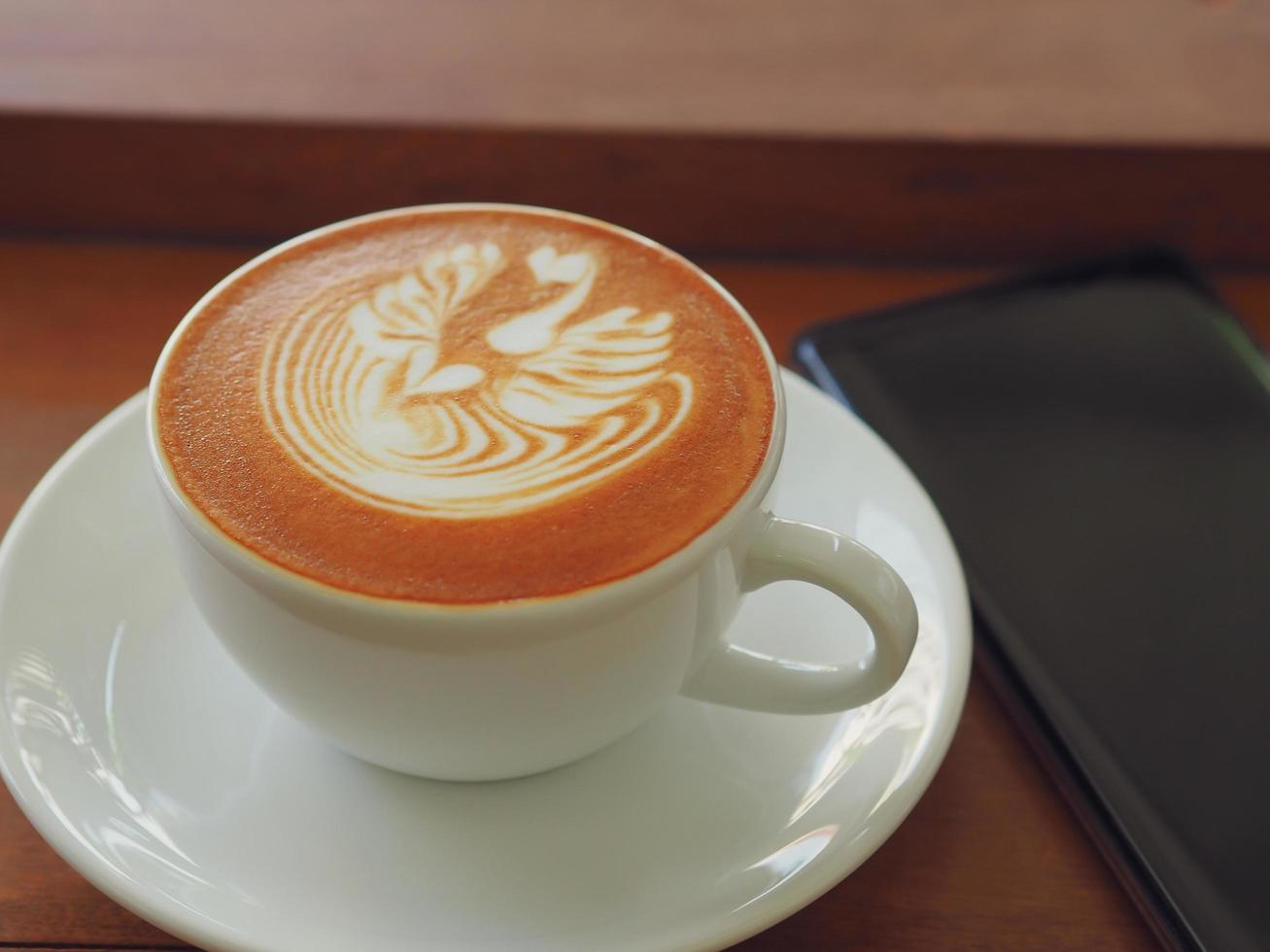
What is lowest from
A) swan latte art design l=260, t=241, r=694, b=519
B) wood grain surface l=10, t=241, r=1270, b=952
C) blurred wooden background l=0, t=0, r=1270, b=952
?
wood grain surface l=10, t=241, r=1270, b=952

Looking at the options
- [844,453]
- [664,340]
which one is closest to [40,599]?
[664,340]

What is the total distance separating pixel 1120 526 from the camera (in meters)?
0.76

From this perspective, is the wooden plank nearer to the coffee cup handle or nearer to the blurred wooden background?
the blurred wooden background

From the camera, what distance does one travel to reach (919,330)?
2.91 ft

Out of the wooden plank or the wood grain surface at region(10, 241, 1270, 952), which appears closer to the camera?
the wood grain surface at region(10, 241, 1270, 952)

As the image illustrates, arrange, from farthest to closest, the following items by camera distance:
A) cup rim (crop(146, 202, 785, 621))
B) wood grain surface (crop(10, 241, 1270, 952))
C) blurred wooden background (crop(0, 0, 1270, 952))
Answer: blurred wooden background (crop(0, 0, 1270, 952)) < wood grain surface (crop(10, 241, 1270, 952)) < cup rim (crop(146, 202, 785, 621))

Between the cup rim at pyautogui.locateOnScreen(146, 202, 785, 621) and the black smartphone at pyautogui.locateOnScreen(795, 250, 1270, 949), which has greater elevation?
the cup rim at pyautogui.locateOnScreen(146, 202, 785, 621)

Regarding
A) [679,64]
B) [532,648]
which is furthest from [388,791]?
[679,64]

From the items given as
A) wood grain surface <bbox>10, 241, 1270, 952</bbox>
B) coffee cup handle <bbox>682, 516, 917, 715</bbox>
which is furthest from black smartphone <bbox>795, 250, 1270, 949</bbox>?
coffee cup handle <bbox>682, 516, 917, 715</bbox>

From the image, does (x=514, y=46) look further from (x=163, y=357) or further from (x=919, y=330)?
(x=163, y=357)

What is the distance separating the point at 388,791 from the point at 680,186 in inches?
22.1

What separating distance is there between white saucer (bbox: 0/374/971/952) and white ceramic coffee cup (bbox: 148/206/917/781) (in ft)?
0.10

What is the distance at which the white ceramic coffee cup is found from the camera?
49 centimetres

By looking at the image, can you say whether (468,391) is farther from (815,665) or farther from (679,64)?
(679,64)
